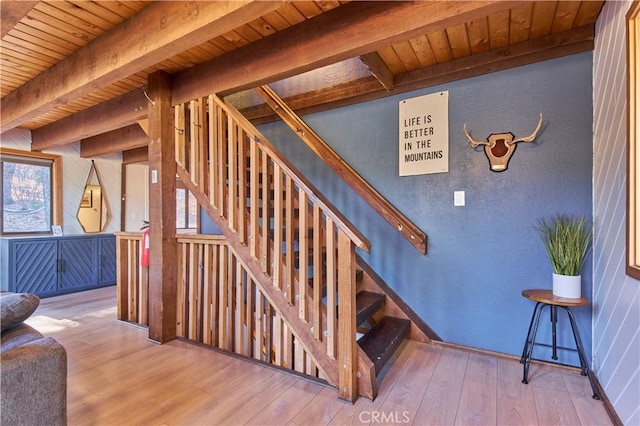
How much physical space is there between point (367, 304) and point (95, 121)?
3.68 metres

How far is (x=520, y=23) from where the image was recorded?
2.04 meters

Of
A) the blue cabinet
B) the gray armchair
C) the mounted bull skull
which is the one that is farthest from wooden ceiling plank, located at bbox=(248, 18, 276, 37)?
the blue cabinet

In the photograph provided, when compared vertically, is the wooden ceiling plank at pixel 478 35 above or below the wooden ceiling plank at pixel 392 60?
above

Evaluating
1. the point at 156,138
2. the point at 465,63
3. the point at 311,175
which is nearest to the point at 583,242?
the point at 465,63

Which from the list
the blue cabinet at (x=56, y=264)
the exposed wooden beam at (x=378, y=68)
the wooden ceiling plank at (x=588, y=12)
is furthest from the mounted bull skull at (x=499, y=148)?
the blue cabinet at (x=56, y=264)

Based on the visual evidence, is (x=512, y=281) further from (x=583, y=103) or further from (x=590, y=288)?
(x=583, y=103)

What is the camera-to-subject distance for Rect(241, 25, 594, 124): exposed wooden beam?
212 cm

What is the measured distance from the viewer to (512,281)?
2.31 meters

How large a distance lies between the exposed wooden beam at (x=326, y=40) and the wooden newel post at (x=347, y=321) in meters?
1.15

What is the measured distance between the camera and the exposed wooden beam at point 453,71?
6.94ft

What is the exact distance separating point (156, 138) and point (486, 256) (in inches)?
118

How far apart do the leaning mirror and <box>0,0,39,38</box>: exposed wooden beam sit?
13.3 ft

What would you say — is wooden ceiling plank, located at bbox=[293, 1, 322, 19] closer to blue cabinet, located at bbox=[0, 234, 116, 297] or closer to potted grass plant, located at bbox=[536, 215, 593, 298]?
potted grass plant, located at bbox=[536, 215, 593, 298]

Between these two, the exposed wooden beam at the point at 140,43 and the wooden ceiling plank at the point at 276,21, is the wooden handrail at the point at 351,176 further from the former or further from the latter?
the exposed wooden beam at the point at 140,43
